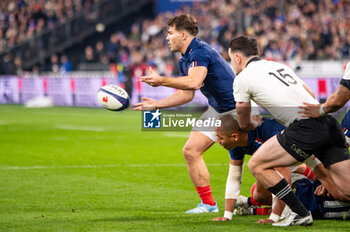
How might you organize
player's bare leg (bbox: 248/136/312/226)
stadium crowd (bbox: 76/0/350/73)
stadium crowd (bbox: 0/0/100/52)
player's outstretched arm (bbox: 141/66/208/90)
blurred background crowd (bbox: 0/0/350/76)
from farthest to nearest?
stadium crowd (bbox: 0/0/100/52)
blurred background crowd (bbox: 0/0/350/76)
stadium crowd (bbox: 76/0/350/73)
player's outstretched arm (bbox: 141/66/208/90)
player's bare leg (bbox: 248/136/312/226)

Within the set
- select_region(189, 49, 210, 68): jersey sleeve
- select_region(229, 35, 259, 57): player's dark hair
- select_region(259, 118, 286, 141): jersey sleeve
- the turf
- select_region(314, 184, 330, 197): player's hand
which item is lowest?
the turf

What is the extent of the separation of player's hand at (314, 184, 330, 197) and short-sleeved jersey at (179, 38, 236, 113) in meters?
1.38

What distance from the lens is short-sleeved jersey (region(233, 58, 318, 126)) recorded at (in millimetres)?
6363

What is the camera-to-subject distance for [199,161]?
25.4ft

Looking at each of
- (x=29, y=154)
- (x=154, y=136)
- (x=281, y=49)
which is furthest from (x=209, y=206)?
(x=281, y=49)

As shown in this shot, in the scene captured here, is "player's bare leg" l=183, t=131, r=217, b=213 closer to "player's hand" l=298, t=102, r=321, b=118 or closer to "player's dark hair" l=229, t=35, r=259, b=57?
"player's dark hair" l=229, t=35, r=259, b=57

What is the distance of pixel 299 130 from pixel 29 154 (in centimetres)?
812

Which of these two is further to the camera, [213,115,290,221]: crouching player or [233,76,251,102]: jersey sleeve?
[213,115,290,221]: crouching player

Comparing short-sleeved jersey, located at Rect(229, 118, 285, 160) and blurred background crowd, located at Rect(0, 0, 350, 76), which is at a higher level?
blurred background crowd, located at Rect(0, 0, 350, 76)

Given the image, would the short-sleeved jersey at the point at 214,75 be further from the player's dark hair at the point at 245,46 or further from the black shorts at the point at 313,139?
the black shorts at the point at 313,139

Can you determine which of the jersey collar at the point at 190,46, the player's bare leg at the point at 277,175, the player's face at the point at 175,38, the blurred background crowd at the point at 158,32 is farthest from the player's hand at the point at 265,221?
the blurred background crowd at the point at 158,32

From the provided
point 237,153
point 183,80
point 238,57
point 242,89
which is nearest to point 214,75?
point 183,80

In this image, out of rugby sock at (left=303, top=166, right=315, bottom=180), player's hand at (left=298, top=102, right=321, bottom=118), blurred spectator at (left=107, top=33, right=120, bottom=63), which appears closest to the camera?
player's hand at (left=298, top=102, right=321, bottom=118)

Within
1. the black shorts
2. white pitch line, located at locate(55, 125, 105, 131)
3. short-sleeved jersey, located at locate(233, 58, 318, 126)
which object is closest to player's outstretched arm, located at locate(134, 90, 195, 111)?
short-sleeved jersey, located at locate(233, 58, 318, 126)
